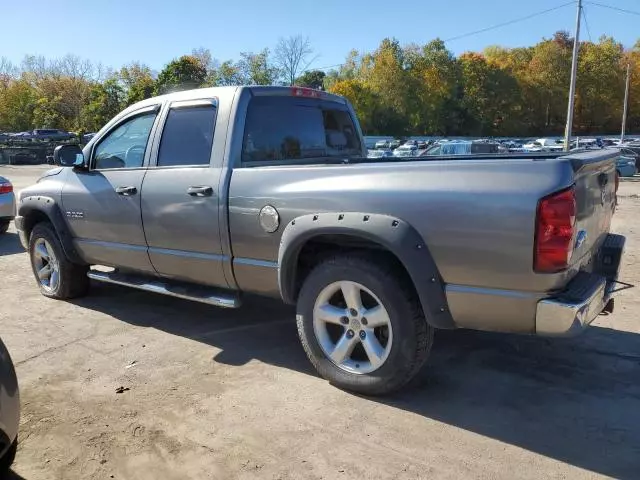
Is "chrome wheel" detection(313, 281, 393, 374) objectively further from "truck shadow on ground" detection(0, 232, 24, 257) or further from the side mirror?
"truck shadow on ground" detection(0, 232, 24, 257)

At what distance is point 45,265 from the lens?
19.9 ft

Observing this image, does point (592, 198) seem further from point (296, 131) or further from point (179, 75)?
point (179, 75)

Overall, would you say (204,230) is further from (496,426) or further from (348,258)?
(496,426)

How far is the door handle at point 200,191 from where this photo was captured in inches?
163

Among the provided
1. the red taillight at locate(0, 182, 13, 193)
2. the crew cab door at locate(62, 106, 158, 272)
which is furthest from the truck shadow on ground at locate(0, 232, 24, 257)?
the crew cab door at locate(62, 106, 158, 272)

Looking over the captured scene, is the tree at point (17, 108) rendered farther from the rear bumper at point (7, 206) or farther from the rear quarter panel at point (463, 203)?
the rear quarter panel at point (463, 203)

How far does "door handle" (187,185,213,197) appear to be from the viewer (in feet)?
13.5

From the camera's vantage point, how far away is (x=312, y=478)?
2.82 m

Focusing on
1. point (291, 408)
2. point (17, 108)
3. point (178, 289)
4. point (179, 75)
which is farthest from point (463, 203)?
point (17, 108)

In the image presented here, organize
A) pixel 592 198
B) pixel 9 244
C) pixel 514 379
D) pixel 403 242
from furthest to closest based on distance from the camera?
pixel 9 244 < pixel 514 379 < pixel 592 198 < pixel 403 242

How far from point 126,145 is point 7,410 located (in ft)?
10.2

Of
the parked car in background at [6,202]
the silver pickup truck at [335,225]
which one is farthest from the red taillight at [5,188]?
the silver pickup truck at [335,225]

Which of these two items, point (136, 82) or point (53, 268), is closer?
point (53, 268)

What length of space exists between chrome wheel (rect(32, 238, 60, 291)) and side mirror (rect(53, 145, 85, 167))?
100cm
